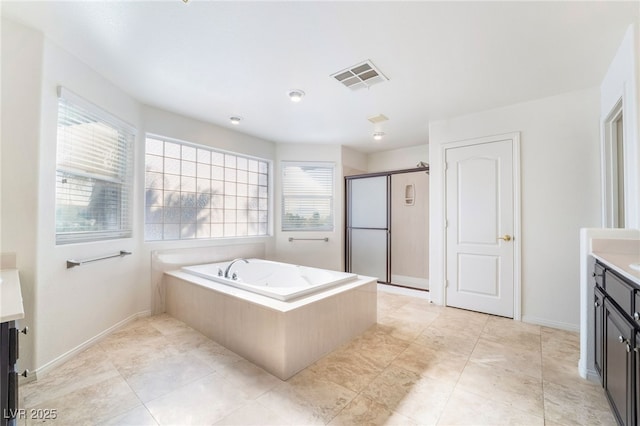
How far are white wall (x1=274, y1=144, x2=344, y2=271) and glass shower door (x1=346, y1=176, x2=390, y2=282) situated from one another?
0.62 feet

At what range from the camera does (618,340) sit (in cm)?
130

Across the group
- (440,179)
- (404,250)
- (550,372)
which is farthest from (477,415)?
(404,250)

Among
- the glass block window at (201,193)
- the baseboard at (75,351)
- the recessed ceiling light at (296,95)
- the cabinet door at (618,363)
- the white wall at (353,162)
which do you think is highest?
the recessed ceiling light at (296,95)

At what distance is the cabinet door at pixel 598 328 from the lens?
5.19 ft

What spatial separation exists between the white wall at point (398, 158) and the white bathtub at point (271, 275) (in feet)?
9.16

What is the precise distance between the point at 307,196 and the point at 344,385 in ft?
10.4

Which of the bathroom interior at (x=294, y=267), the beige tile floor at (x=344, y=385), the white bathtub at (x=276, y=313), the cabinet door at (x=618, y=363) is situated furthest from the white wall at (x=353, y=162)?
the cabinet door at (x=618, y=363)

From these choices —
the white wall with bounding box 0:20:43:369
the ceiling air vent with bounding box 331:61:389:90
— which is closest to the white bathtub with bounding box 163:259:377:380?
the white wall with bounding box 0:20:43:369

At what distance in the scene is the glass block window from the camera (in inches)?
127

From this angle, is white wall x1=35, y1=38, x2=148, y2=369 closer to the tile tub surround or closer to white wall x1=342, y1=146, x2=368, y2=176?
the tile tub surround

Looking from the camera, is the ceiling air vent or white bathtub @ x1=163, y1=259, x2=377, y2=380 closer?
white bathtub @ x1=163, y1=259, x2=377, y2=380

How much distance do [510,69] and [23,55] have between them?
11.5 ft

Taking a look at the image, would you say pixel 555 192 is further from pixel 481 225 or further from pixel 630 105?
pixel 630 105

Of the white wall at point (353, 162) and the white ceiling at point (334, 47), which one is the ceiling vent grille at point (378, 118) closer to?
the white ceiling at point (334, 47)
